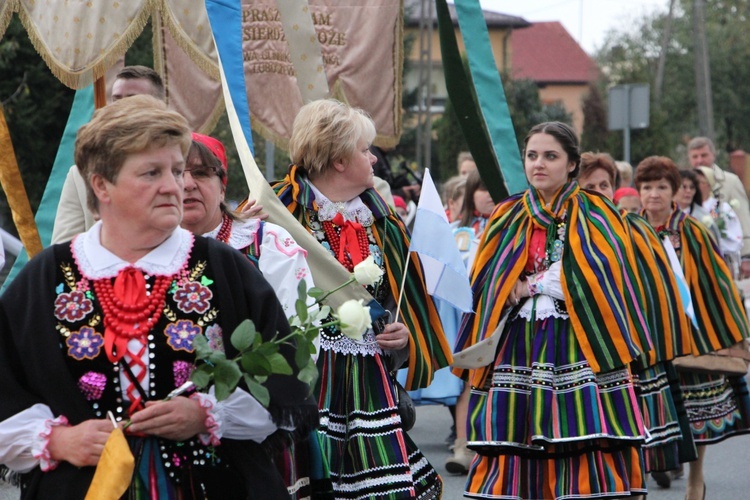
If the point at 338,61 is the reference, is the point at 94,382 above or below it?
below

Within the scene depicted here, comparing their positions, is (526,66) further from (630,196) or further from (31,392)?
(31,392)

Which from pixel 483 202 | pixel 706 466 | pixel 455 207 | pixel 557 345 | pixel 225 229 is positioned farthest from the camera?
pixel 455 207

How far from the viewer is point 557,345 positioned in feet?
19.5

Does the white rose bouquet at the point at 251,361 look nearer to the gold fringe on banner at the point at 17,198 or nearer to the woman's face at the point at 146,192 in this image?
the woman's face at the point at 146,192

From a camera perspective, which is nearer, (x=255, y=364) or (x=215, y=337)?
(x=255, y=364)

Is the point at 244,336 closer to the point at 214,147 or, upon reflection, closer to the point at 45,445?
the point at 45,445

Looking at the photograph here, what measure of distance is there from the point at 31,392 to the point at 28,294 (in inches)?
9.2

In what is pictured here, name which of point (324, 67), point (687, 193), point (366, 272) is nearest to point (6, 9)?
point (324, 67)

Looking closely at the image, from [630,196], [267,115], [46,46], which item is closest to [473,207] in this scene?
[630,196]

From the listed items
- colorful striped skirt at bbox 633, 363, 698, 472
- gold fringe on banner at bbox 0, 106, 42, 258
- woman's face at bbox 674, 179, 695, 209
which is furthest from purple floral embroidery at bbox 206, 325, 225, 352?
woman's face at bbox 674, 179, 695, 209

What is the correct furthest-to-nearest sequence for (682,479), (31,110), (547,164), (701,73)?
(701,73)
(31,110)
(682,479)
(547,164)

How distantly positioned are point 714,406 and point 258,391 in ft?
17.6

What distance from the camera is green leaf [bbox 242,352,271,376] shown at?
9.77 feet

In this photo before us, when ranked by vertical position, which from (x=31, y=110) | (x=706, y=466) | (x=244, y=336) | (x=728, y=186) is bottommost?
(x=706, y=466)
